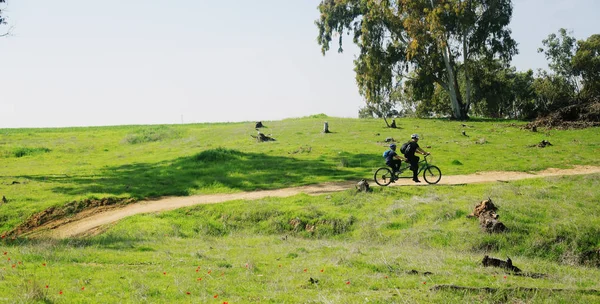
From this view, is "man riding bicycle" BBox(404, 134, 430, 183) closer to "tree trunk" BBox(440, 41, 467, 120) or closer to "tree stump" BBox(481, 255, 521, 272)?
"tree stump" BBox(481, 255, 521, 272)

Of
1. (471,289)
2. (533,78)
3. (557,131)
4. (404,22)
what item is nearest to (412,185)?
(471,289)

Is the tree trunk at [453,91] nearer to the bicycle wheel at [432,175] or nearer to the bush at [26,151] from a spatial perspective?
the bicycle wheel at [432,175]

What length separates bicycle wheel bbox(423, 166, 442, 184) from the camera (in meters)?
24.5

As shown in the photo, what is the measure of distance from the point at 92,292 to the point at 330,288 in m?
4.52

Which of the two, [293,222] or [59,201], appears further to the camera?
[59,201]

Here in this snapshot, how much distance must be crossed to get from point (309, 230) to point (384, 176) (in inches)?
255

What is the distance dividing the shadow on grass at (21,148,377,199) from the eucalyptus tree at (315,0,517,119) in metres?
27.5

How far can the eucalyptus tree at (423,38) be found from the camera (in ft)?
183

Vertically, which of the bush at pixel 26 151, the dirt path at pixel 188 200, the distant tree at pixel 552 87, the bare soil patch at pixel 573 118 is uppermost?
the distant tree at pixel 552 87

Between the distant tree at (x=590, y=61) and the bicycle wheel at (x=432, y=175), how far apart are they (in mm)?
56903

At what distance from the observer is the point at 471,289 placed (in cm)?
930

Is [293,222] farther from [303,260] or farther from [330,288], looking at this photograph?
[330,288]

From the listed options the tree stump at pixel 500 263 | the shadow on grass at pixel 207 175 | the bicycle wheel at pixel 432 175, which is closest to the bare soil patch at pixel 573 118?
the shadow on grass at pixel 207 175

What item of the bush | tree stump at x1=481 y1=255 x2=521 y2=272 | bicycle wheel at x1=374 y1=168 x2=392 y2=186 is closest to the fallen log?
tree stump at x1=481 y1=255 x2=521 y2=272
